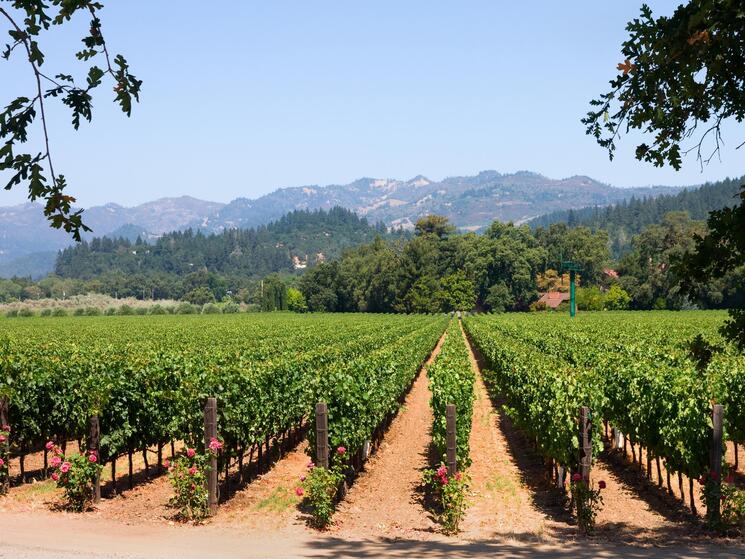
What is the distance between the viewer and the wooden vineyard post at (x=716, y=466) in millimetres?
10711

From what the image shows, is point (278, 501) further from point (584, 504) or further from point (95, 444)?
point (584, 504)

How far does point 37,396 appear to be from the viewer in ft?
47.8

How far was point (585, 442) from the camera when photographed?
1184cm

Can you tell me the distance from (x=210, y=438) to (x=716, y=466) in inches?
284

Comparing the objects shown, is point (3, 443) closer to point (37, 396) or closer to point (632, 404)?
point (37, 396)

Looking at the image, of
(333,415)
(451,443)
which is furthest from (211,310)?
(451,443)

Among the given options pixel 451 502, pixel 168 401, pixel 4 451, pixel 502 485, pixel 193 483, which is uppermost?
pixel 168 401

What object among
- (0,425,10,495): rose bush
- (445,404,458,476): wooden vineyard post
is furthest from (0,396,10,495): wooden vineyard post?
(445,404,458,476): wooden vineyard post

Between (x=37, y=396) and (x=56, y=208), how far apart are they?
34.3 feet

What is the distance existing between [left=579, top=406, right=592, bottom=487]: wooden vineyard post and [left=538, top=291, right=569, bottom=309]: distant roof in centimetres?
11187

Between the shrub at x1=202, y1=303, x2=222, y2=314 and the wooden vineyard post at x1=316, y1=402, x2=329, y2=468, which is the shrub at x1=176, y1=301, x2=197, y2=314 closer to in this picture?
the shrub at x1=202, y1=303, x2=222, y2=314

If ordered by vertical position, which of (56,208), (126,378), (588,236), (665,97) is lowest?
(126,378)

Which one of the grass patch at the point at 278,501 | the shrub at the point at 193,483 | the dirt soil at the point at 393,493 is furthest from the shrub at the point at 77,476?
the dirt soil at the point at 393,493

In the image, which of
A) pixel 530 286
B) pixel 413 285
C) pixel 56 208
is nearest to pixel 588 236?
pixel 530 286
